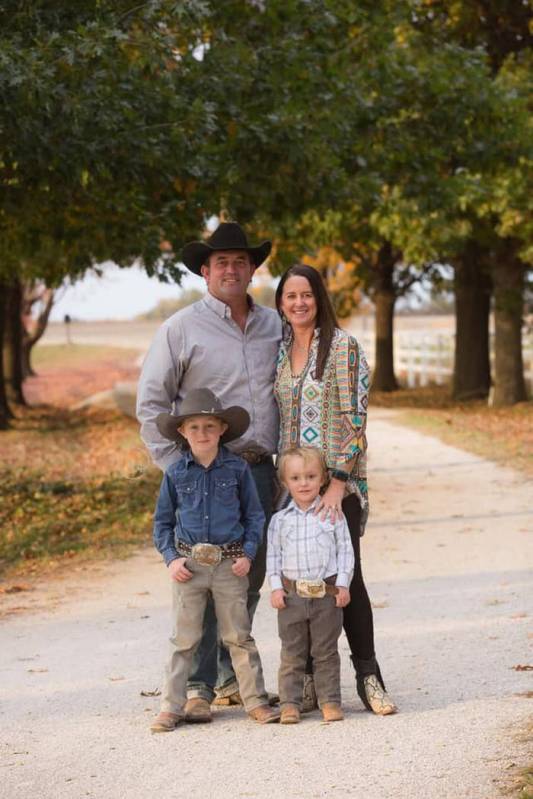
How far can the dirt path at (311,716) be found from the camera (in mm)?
5066

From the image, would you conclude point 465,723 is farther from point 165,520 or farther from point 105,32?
point 105,32

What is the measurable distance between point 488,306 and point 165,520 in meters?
23.6

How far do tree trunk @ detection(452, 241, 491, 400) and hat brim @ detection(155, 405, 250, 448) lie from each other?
74.3ft

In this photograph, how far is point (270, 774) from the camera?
5.11 meters

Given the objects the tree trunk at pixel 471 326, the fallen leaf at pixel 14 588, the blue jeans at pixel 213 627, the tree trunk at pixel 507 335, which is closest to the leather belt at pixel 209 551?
the blue jeans at pixel 213 627

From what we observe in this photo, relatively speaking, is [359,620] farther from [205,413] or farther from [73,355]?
[73,355]

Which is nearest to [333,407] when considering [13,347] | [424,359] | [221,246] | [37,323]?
[221,246]

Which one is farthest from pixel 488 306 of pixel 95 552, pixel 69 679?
pixel 69 679

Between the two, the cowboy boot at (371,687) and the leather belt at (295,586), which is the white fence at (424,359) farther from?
the leather belt at (295,586)

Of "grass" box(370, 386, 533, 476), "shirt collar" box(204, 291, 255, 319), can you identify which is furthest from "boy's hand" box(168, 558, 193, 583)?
"grass" box(370, 386, 533, 476)

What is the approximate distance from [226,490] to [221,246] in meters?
1.07

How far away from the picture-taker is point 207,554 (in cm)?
579

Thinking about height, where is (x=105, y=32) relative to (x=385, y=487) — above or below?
above

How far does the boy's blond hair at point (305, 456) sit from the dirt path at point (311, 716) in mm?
1063
